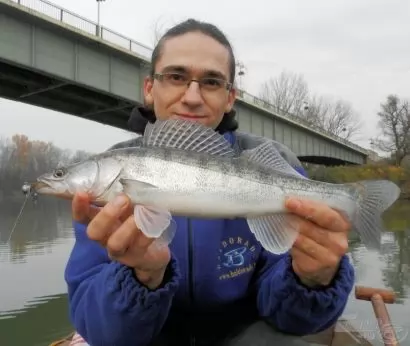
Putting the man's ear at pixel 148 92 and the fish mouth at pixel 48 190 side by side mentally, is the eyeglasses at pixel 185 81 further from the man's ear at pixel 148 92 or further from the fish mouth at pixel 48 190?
the fish mouth at pixel 48 190

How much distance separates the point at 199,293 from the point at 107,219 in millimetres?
1237

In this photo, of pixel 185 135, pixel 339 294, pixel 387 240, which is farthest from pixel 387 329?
pixel 387 240

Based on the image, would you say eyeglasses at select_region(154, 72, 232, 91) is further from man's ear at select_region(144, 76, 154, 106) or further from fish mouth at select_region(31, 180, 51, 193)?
fish mouth at select_region(31, 180, 51, 193)

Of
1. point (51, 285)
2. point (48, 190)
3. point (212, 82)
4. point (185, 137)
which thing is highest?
point (212, 82)

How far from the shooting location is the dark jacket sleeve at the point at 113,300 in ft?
8.73

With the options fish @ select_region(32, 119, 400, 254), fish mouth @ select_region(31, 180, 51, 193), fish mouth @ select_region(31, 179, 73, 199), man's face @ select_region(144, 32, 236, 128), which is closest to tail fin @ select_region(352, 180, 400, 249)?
fish @ select_region(32, 119, 400, 254)

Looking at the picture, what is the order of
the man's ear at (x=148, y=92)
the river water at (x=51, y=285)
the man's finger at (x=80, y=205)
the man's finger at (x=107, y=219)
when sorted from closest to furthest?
the man's finger at (x=107, y=219) → the man's finger at (x=80, y=205) → the man's ear at (x=148, y=92) → the river water at (x=51, y=285)

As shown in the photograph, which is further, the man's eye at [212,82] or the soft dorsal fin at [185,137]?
the man's eye at [212,82]

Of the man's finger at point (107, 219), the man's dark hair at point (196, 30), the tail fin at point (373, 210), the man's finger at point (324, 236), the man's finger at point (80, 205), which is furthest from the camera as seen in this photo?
the man's dark hair at point (196, 30)

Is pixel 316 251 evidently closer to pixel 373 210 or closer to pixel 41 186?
pixel 373 210

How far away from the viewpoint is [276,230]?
101 inches

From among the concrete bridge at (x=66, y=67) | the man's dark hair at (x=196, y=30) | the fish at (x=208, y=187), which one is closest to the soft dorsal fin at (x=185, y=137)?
the fish at (x=208, y=187)

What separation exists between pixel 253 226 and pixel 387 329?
151 inches

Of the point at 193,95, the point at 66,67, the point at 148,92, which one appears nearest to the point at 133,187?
the point at 193,95
